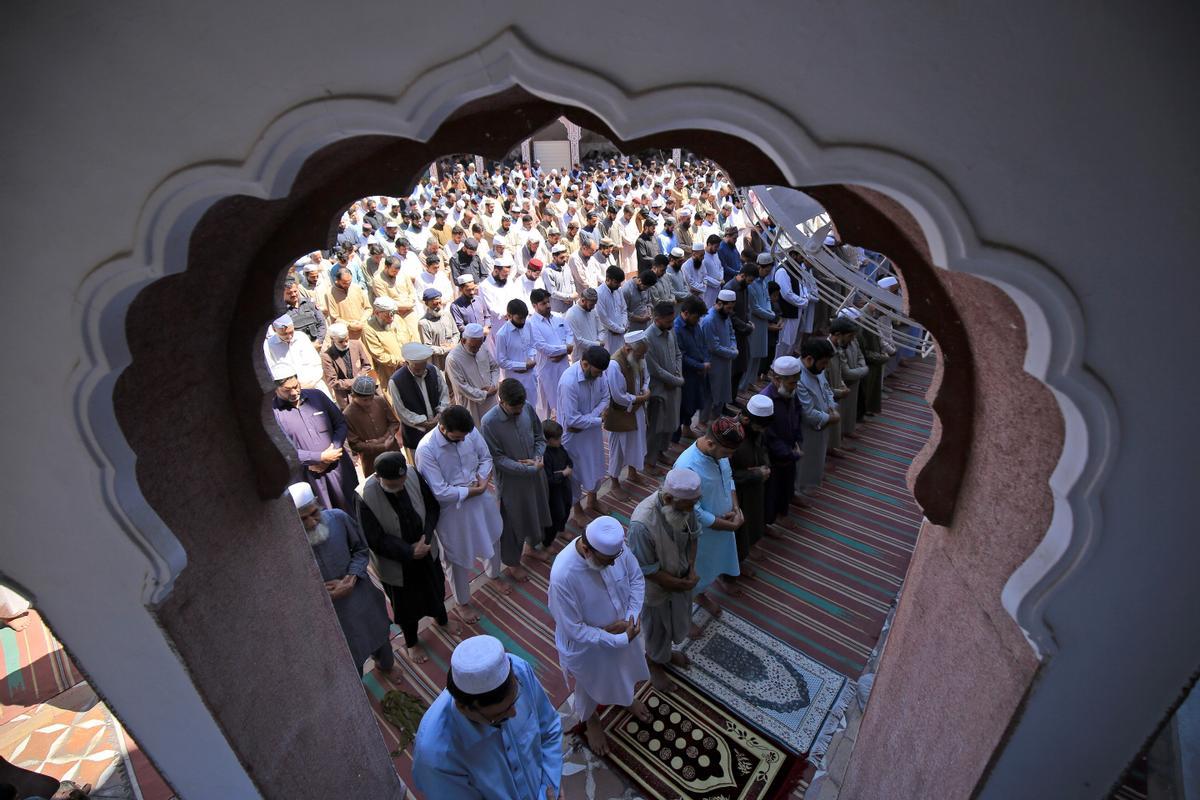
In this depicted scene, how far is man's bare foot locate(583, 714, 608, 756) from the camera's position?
364cm

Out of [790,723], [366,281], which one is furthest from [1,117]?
[366,281]

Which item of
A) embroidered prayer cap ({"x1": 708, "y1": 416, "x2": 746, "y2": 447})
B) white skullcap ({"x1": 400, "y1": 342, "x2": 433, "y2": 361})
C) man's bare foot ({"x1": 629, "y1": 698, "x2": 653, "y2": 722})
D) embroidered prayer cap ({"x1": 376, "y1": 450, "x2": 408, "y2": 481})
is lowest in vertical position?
man's bare foot ({"x1": 629, "y1": 698, "x2": 653, "y2": 722})

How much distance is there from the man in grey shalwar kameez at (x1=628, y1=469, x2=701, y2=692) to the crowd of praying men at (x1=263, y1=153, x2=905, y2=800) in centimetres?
1

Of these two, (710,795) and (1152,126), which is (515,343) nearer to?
Result: (710,795)

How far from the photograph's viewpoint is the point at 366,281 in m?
9.69

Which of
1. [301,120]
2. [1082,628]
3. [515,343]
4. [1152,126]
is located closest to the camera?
[1152,126]

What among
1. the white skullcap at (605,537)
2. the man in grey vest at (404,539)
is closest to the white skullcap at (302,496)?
the man in grey vest at (404,539)

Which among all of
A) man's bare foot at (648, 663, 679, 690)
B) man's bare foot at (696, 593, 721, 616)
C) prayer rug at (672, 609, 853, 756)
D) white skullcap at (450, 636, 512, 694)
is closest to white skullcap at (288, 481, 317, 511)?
white skullcap at (450, 636, 512, 694)

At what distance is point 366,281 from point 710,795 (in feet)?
28.3

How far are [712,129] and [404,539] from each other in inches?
131

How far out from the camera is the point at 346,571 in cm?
367

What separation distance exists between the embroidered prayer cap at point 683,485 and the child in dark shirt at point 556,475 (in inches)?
57.5

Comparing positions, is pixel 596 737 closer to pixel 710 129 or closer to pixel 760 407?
pixel 760 407

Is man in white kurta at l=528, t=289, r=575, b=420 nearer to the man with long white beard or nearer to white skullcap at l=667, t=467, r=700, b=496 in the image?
the man with long white beard
